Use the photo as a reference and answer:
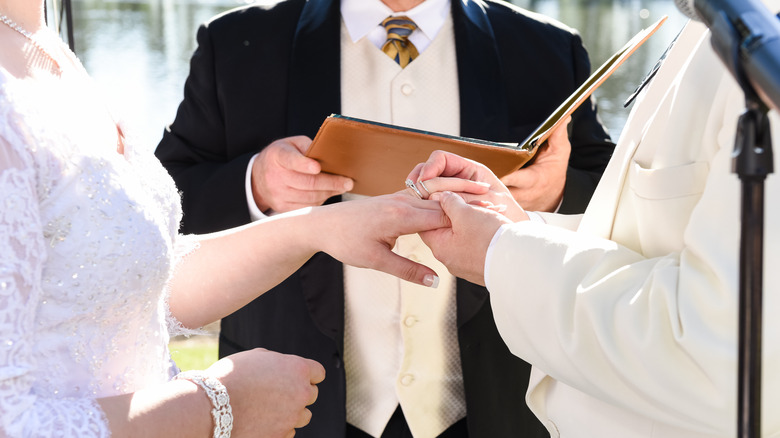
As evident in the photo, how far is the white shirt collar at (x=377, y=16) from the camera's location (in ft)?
8.65

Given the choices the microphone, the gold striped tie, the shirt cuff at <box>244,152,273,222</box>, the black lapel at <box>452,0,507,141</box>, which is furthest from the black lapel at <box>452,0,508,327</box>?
the microphone

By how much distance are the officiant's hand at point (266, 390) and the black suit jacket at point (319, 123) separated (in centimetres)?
86

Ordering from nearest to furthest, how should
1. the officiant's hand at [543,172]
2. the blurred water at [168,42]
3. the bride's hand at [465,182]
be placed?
the bride's hand at [465,182] → the officiant's hand at [543,172] → the blurred water at [168,42]

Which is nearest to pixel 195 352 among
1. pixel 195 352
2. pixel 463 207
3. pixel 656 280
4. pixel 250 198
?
pixel 195 352

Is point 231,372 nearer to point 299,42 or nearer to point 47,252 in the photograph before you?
point 47,252

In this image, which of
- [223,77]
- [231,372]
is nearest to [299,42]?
[223,77]

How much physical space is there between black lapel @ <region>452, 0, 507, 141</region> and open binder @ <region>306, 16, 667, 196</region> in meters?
0.35

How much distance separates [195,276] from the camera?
1.93 metres

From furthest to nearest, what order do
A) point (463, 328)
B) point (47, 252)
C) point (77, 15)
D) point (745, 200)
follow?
point (77, 15)
point (463, 328)
point (47, 252)
point (745, 200)

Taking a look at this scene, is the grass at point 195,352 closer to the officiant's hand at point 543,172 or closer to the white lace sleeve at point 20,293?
the officiant's hand at point 543,172

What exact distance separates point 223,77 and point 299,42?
0.88 feet

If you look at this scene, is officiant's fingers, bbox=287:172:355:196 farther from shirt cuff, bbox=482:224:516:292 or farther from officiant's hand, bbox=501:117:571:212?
shirt cuff, bbox=482:224:516:292

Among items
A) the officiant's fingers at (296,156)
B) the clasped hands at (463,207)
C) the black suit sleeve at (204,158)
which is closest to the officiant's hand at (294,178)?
the officiant's fingers at (296,156)

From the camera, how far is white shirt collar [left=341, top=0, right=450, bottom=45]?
2637 mm
